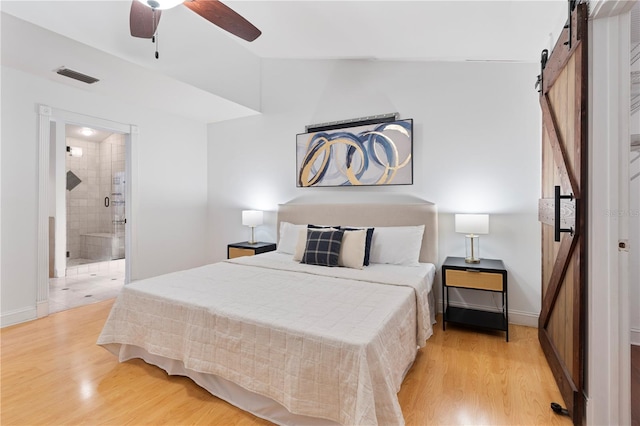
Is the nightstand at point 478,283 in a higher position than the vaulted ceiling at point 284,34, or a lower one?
lower

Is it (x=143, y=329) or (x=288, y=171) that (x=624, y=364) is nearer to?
(x=143, y=329)

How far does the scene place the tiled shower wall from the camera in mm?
5969

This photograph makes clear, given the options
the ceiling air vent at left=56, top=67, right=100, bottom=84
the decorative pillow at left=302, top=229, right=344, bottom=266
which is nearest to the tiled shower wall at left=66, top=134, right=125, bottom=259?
the ceiling air vent at left=56, top=67, right=100, bottom=84

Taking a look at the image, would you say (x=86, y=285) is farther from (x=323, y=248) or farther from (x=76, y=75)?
(x=323, y=248)

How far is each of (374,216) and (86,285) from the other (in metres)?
4.16

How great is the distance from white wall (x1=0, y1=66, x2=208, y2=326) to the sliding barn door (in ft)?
14.4

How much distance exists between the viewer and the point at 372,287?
7.37ft

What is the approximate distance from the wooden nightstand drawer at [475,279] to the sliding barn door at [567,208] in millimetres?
362

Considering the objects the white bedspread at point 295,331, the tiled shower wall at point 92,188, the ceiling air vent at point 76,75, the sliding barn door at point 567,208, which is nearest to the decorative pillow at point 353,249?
the white bedspread at point 295,331

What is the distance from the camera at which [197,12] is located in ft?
6.53

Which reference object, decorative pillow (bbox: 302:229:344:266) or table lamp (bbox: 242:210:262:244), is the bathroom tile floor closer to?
table lamp (bbox: 242:210:262:244)

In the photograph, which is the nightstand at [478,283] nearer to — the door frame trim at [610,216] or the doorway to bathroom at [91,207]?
the door frame trim at [610,216]

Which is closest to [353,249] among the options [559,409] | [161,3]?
[559,409]

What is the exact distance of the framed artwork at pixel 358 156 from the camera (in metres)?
3.42
